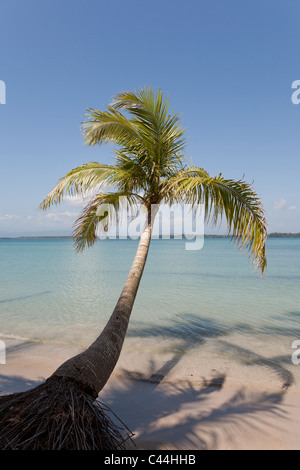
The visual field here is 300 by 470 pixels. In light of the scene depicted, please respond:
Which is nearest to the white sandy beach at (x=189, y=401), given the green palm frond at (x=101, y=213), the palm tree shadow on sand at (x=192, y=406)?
the palm tree shadow on sand at (x=192, y=406)

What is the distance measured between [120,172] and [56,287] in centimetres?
1471

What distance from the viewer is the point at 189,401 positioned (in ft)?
17.1

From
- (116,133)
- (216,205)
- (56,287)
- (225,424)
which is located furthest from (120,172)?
(56,287)

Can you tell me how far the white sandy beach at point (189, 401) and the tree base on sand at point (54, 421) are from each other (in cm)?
157

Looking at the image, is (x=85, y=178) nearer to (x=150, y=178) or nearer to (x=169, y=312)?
(x=150, y=178)

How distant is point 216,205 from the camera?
16.7 ft

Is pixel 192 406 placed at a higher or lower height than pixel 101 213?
lower

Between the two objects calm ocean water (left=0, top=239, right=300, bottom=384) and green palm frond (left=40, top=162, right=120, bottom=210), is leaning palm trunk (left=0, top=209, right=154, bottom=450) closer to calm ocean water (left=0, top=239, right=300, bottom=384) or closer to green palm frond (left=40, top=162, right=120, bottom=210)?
green palm frond (left=40, top=162, right=120, bottom=210)

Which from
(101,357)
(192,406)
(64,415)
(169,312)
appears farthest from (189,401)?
(169,312)

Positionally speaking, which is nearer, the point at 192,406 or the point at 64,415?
the point at 64,415

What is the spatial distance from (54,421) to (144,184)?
13.6 ft

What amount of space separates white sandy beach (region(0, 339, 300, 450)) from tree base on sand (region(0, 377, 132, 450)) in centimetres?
157

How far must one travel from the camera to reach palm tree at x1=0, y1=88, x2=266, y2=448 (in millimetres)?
4684
